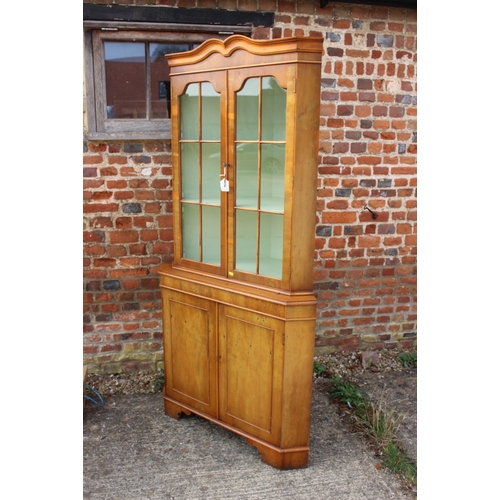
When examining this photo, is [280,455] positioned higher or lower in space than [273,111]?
lower

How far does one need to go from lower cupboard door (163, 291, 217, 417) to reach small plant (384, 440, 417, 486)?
1.17m

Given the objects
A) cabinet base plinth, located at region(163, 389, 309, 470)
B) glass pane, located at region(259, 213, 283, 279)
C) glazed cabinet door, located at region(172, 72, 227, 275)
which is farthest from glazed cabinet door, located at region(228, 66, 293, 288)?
cabinet base plinth, located at region(163, 389, 309, 470)

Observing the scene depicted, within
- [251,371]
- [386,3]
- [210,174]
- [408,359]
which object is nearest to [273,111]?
[210,174]

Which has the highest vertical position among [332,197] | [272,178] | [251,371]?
[272,178]

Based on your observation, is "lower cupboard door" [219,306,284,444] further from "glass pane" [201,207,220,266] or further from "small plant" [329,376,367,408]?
"small plant" [329,376,367,408]

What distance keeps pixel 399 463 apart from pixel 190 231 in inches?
81.2

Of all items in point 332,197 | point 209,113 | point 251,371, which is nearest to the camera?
point 251,371

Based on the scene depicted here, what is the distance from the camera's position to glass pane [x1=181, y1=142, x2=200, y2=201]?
11.3 ft

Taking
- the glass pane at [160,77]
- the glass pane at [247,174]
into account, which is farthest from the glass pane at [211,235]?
the glass pane at [160,77]

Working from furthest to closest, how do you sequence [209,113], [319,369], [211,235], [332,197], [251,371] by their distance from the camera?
1. [319,369]
2. [332,197]
3. [211,235]
4. [209,113]
5. [251,371]

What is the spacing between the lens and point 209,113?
330 centimetres

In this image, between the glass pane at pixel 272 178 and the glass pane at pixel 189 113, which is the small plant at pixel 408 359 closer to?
the glass pane at pixel 272 178

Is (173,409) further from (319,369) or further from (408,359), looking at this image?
(408,359)

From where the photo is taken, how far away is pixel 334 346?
4613 mm
